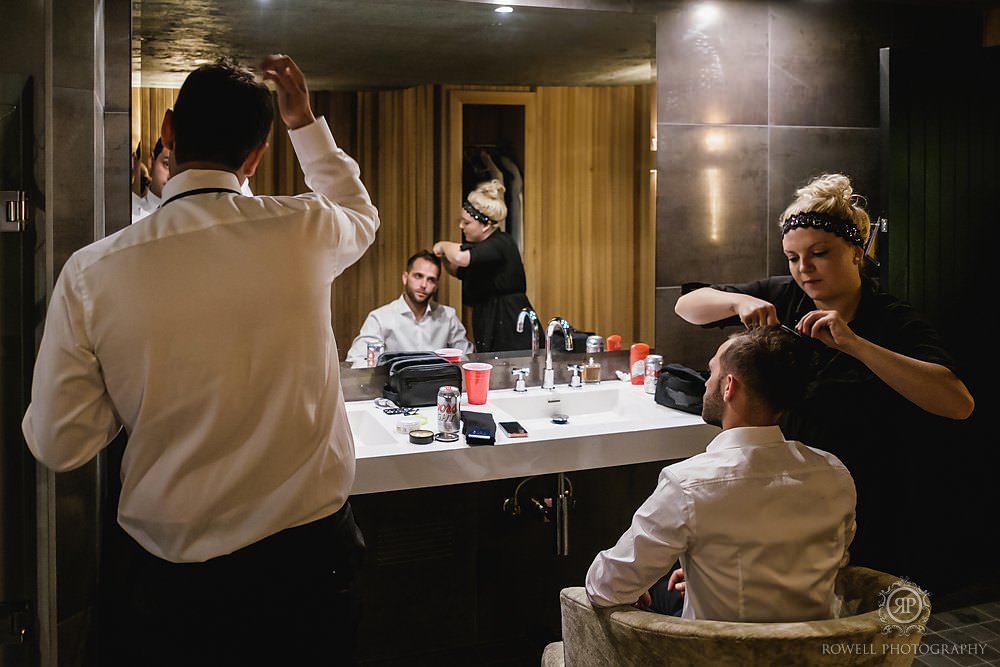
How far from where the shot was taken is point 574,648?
5.05 feet

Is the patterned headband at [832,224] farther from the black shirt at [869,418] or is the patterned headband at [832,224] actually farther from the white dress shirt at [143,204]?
the white dress shirt at [143,204]

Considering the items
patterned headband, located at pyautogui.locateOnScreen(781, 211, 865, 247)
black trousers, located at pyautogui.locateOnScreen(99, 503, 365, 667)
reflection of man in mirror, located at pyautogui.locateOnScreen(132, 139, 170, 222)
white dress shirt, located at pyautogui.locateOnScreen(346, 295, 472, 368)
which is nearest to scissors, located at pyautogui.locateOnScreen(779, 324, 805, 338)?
patterned headband, located at pyautogui.locateOnScreen(781, 211, 865, 247)

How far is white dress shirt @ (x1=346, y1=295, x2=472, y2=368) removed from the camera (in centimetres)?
269

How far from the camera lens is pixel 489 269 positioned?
9.19ft

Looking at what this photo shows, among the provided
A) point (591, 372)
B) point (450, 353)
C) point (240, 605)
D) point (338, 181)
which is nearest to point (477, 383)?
point (450, 353)

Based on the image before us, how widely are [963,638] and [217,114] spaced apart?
2.85 m

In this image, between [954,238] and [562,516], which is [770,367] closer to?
[562,516]

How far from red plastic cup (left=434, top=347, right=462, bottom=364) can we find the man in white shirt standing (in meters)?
1.33

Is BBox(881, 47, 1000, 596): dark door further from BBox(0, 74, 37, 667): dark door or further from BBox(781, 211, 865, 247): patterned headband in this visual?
BBox(0, 74, 37, 667): dark door

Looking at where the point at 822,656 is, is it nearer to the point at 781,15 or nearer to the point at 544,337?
the point at 544,337

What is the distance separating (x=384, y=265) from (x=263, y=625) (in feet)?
4.82

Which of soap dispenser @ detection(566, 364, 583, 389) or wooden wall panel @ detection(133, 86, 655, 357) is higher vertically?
wooden wall panel @ detection(133, 86, 655, 357)

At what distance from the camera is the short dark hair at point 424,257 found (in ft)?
8.82

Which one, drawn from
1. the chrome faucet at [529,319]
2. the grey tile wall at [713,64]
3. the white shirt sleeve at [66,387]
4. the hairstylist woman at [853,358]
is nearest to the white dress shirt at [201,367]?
the white shirt sleeve at [66,387]
